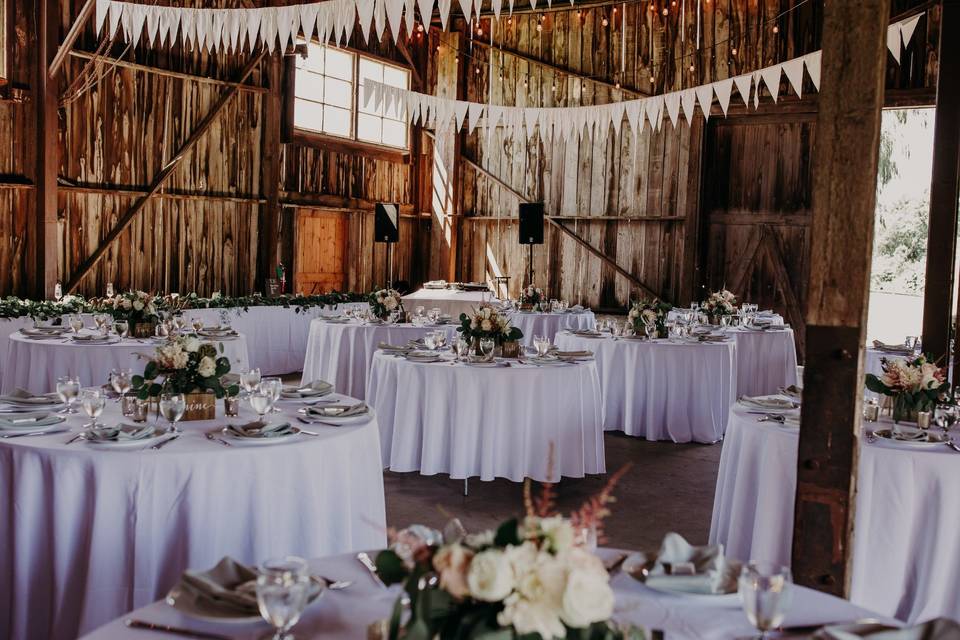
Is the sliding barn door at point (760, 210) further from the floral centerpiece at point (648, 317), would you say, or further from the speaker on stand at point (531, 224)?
the floral centerpiece at point (648, 317)

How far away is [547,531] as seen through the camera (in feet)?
4.34

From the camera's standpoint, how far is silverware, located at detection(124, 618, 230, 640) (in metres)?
1.66

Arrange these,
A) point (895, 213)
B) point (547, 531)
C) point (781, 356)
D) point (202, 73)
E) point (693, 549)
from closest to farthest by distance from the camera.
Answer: point (547, 531) < point (693, 549) < point (781, 356) < point (202, 73) < point (895, 213)

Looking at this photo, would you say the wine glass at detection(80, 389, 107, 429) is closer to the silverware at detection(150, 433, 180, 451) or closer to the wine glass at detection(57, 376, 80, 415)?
the wine glass at detection(57, 376, 80, 415)

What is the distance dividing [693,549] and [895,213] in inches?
794

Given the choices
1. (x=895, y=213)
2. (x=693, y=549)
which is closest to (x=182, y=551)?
(x=693, y=549)

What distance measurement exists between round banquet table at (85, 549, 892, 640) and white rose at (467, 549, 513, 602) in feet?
1.55

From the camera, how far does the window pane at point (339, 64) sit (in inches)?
512

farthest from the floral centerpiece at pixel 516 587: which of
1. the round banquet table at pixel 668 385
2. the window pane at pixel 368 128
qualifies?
the window pane at pixel 368 128

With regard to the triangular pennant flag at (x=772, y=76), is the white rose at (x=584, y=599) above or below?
below

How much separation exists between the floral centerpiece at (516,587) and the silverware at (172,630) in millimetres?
512

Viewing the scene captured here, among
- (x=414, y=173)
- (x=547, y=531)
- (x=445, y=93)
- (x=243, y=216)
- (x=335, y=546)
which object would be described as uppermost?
(x=445, y=93)

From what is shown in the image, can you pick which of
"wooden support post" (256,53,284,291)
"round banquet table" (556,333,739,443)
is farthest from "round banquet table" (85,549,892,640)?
"wooden support post" (256,53,284,291)

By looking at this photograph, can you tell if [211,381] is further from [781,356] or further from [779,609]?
[781,356]
